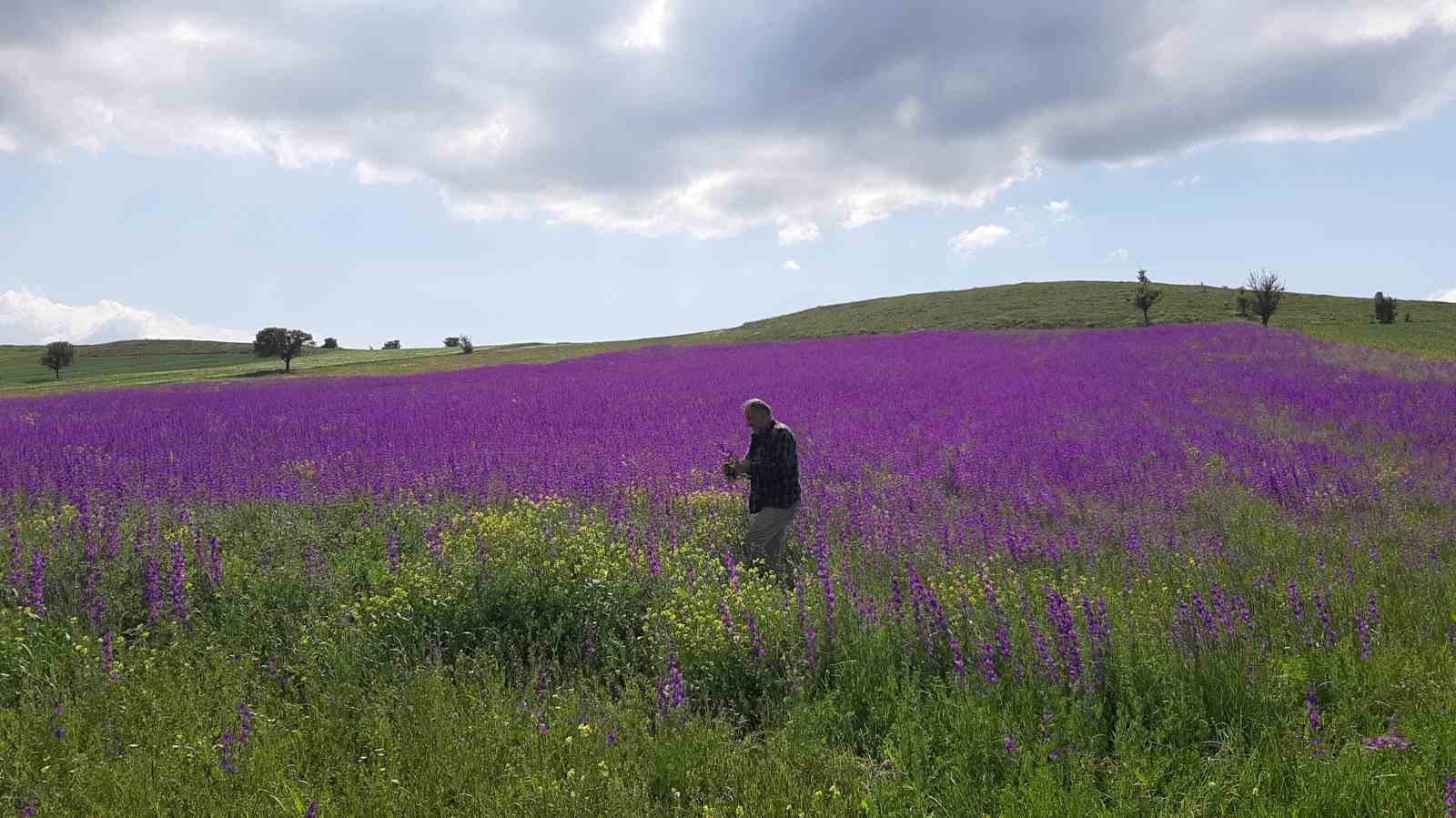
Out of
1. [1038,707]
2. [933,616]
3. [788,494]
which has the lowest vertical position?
[1038,707]

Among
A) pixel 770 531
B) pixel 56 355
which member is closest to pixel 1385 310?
pixel 770 531

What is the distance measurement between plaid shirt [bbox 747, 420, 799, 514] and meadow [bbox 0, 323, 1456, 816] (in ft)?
1.80

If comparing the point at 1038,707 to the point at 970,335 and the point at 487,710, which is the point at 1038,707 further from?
the point at 970,335

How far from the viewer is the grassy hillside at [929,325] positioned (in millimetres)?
47312

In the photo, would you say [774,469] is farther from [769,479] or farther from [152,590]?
[152,590]

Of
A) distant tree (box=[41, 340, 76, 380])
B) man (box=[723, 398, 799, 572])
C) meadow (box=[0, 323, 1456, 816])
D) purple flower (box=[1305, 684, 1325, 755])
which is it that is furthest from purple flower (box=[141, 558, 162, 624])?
distant tree (box=[41, 340, 76, 380])

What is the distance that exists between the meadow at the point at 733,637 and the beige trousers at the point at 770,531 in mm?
238

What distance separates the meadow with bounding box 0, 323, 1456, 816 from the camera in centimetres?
310

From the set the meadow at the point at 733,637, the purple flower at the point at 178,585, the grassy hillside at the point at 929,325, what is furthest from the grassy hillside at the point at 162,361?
the purple flower at the point at 178,585

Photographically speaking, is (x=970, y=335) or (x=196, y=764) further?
(x=970, y=335)

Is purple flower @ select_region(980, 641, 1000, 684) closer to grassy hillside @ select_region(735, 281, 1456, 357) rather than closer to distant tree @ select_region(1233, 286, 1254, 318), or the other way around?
grassy hillside @ select_region(735, 281, 1456, 357)

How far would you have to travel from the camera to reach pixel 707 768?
3.16 metres

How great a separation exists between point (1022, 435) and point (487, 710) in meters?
9.08

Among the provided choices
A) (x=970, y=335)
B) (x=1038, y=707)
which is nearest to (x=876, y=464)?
(x=1038, y=707)
